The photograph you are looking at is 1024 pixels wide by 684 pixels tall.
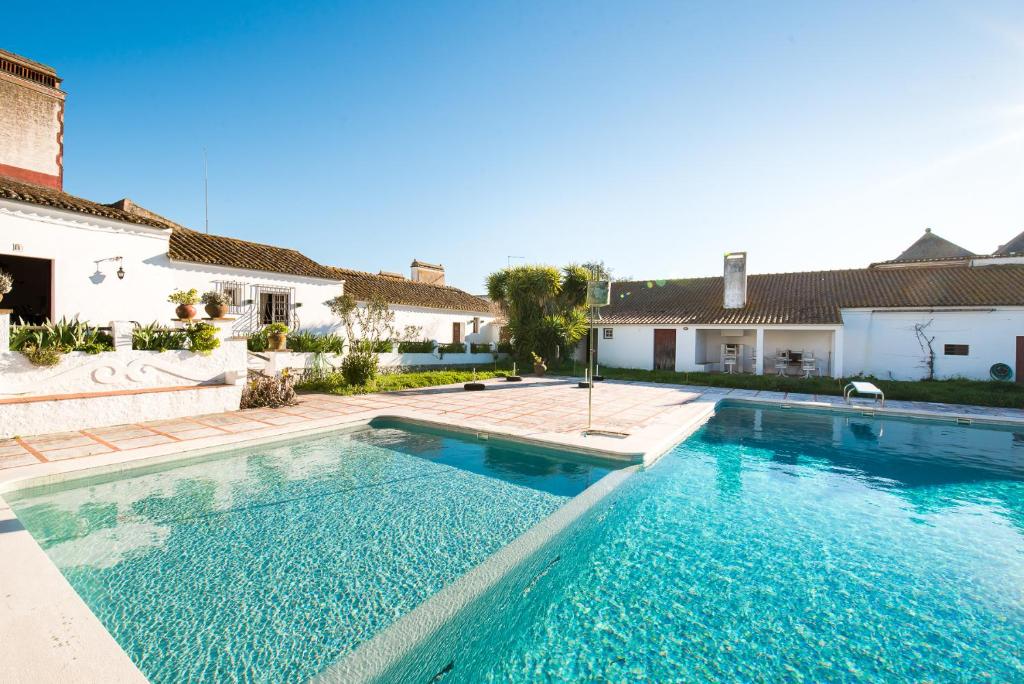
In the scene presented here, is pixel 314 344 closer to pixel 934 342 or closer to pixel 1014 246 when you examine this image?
pixel 934 342

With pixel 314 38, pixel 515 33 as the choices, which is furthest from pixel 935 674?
pixel 314 38

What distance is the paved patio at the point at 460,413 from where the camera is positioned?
627 cm

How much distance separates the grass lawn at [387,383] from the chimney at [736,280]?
40.8 feet

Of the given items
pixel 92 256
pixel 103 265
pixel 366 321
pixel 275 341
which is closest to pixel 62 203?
pixel 92 256

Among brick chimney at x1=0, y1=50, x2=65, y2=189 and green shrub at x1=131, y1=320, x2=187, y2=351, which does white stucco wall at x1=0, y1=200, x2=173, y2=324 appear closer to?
green shrub at x1=131, y1=320, x2=187, y2=351

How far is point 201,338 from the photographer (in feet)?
29.7

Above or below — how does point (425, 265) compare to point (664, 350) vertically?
above

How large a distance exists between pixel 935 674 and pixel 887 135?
1081 centimetres

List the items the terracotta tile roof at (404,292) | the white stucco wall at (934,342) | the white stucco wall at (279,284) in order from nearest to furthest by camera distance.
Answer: the white stucco wall at (279,284) < the white stucco wall at (934,342) < the terracotta tile roof at (404,292)

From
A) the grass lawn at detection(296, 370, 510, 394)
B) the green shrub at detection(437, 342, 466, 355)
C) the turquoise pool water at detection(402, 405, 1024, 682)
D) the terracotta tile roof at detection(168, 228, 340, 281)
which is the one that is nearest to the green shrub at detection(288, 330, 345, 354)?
the grass lawn at detection(296, 370, 510, 394)

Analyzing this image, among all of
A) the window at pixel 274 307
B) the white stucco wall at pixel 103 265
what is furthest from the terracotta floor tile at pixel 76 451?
the window at pixel 274 307

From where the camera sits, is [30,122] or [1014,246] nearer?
[30,122]

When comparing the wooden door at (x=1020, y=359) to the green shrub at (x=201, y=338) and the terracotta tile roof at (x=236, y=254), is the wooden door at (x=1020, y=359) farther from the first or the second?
the terracotta tile roof at (x=236, y=254)

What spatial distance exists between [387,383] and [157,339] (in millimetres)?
6045
